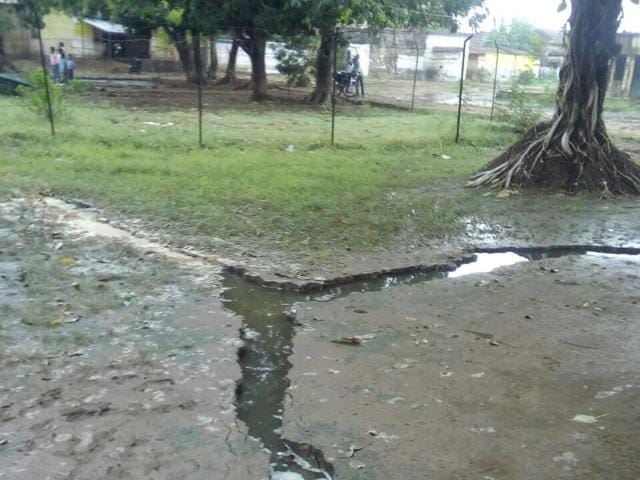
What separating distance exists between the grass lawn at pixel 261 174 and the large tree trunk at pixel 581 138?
Result: 3.23 ft

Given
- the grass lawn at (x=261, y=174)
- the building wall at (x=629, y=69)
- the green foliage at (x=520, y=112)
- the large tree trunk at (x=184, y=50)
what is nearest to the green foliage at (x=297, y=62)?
the large tree trunk at (x=184, y=50)

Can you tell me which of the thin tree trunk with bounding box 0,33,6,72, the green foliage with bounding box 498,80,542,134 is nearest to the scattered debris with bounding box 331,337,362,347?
the green foliage with bounding box 498,80,542,134

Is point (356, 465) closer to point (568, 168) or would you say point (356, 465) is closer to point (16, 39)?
point (568, 168)

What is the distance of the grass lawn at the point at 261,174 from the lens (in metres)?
6.86

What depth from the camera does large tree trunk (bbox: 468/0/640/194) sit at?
345 inches

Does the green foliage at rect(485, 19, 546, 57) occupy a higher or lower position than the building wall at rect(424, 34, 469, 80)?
higher

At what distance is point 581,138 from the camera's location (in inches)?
353

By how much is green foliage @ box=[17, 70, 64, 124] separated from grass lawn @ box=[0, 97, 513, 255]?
Answer: 31 cm

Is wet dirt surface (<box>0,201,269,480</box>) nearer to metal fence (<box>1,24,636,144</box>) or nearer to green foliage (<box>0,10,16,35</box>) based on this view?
metal fence (<box>1,24,636,144</box>)

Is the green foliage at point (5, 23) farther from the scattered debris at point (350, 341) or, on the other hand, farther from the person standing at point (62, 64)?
the scattered debris at point (350, 341)

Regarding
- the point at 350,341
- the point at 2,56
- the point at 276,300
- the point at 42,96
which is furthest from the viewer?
the point at 2,56

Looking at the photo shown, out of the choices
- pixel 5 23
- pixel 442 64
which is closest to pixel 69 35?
pixel 5 23

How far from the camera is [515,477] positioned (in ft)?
9.34

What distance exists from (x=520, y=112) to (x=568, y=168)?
526 centimetres
